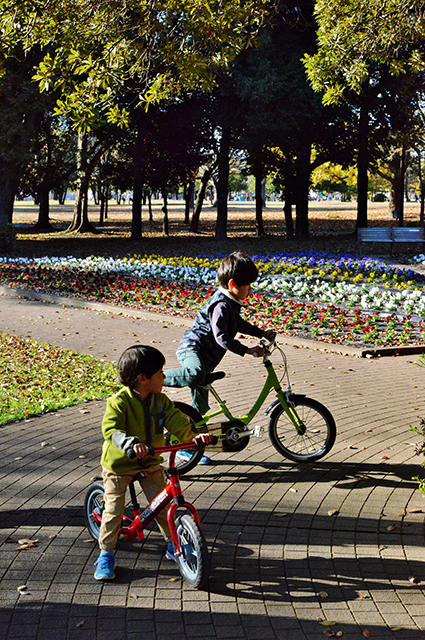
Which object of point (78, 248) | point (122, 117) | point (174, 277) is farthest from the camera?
point (78, 248)

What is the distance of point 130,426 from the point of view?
3.70m

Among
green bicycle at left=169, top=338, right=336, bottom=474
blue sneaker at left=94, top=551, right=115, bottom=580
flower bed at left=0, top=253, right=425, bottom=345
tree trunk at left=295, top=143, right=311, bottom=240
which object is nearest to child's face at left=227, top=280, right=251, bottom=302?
green bicycle at left=169, top=338, right=336, bottom=474

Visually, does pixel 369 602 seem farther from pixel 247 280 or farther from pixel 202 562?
pixel 247 280

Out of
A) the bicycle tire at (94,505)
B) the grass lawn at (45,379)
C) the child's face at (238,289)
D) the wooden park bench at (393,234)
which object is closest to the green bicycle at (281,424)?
the child's face at (238,289)

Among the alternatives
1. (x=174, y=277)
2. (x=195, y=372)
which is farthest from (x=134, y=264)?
(x=195, y=372)

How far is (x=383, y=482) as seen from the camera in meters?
5.28

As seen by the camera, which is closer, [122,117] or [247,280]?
[247,280]

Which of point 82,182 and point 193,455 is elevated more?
point 82,182

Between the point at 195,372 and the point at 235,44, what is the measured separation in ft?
16.9

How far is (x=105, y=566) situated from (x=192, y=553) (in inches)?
19.6

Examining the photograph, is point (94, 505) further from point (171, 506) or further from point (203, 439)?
point (203, 439)

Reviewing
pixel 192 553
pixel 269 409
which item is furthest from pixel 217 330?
pixel 192 553

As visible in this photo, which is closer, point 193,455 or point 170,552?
point 170,552

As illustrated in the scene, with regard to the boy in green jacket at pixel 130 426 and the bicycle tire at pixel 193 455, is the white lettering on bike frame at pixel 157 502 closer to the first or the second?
the boy in green jacket at pixel 130 426
